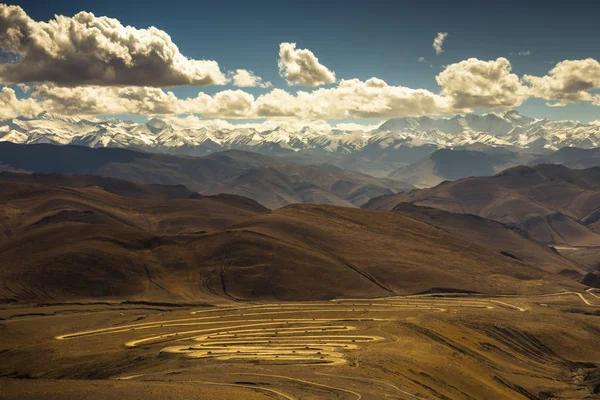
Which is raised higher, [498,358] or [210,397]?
[210,397]

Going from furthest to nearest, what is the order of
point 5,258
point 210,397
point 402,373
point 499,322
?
point 5,258
point 499,322
point 402,373
point 210,397

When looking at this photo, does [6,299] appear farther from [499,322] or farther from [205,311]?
[499,322]

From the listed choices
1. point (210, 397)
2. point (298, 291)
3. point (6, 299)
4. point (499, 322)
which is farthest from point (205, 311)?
point (210, 397)

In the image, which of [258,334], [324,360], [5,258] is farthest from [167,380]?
[5,258]

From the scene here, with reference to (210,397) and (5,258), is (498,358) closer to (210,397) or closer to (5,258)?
(210,397)

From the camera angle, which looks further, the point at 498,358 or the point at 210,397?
the point at 498,358

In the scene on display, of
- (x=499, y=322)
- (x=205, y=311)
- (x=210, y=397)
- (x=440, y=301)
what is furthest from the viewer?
(x=440, y=301)
